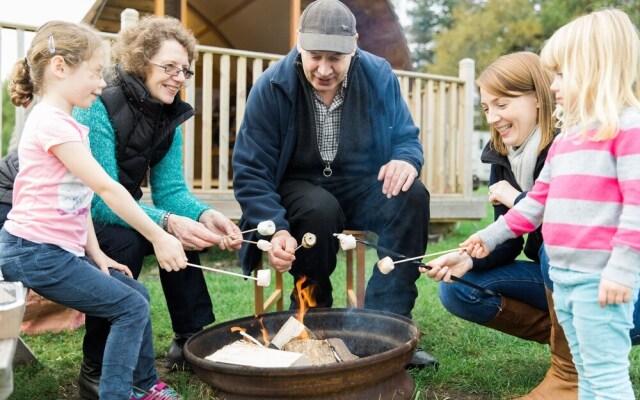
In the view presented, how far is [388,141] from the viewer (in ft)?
11.5

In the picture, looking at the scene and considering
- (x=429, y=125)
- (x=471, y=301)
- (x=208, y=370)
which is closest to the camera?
(x=208, y=370)

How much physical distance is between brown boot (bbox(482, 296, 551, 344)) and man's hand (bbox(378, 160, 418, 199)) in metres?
0.70

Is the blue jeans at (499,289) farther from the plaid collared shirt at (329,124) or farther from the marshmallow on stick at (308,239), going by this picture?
the plaid collared shirt at (329,124)

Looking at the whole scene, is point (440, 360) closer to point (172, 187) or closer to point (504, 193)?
point (504, 193)

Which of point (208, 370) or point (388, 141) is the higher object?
point (388, 141)

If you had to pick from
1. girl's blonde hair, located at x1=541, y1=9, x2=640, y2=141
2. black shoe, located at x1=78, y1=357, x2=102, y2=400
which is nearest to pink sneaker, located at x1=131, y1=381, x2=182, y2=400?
black shoe, located at x1=78, y1=357, x2=102, y2=400

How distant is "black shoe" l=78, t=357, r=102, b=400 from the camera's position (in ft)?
9.26

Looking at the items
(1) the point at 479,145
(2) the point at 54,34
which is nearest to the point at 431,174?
(2) the point at 54,34

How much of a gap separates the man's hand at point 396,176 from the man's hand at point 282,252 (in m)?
0.56

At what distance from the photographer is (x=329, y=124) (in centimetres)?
345

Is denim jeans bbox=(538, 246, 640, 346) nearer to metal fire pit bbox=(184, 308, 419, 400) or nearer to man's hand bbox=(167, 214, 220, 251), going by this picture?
metal fire pit bbox=(184, 308, 419, 400)

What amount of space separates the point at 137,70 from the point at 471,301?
1.85m

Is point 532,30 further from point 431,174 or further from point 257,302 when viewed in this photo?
point 257,302

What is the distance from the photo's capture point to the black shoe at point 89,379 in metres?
2.82
